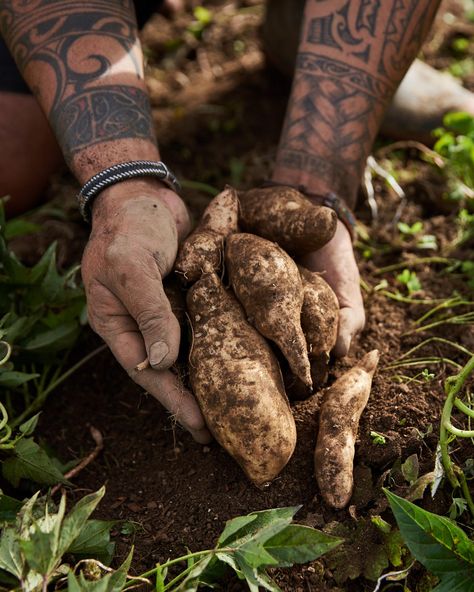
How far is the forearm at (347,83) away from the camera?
207 centimetres

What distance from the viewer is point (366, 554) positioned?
141 centimetres

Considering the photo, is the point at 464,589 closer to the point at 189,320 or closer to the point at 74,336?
the point at 189,320

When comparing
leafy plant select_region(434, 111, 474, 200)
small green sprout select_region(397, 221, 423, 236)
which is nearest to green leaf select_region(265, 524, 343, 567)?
small green sprout select_region(397, 221, 423, 236)

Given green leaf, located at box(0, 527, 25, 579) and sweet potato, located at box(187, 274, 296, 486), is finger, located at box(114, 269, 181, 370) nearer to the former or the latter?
sweet potato, located at box(187, 274, 296, 486)

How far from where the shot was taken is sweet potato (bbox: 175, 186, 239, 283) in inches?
65.7

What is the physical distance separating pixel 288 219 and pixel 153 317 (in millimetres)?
443

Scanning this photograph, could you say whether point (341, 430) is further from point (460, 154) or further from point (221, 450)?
point (460, 154)

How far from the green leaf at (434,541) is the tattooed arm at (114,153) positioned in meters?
0.51

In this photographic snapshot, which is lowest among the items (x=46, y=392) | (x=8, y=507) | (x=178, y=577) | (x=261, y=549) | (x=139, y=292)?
(x=46, y=392)

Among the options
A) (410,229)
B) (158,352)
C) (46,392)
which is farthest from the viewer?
(410,229)

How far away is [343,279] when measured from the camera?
1813mm

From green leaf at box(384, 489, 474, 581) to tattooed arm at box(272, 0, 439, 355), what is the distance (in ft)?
3.37

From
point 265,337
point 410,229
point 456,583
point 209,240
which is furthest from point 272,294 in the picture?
point 410,229

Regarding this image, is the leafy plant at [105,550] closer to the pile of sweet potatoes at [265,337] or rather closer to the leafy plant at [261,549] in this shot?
the leafy plant at [261,549]
